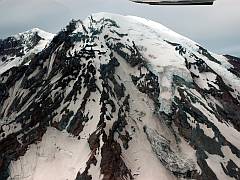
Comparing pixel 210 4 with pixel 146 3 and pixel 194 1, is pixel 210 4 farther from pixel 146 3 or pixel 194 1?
pixel 146 3

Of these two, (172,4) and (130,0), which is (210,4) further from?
(130,0)

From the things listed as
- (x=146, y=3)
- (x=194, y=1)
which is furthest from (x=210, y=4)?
(x=146, y=3)

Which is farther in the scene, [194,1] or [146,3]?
[146,3]

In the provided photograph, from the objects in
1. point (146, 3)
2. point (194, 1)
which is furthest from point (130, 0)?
point (194, 1)

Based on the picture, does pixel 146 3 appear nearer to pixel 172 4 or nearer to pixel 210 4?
pixel 172 4

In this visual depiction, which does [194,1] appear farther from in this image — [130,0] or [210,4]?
[130,0]

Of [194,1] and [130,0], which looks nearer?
[194,1]

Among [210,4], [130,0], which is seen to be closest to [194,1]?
[210,4]
